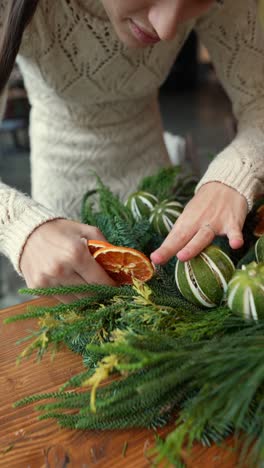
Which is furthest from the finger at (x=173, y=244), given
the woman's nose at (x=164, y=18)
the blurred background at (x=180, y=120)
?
the blurred background at (x=180, y=120)

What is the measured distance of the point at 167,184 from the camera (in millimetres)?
783

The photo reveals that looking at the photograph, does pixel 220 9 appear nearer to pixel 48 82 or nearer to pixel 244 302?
pixel 48 82

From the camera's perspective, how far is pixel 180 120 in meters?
4.41

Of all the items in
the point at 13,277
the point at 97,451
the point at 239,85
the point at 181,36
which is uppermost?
the point at 181,36

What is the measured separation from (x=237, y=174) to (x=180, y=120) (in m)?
3.88

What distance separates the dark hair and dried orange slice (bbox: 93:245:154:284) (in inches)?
13.2

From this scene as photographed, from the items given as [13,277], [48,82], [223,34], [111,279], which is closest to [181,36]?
[223,34]

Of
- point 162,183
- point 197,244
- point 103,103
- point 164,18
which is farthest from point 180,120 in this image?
point 197,244

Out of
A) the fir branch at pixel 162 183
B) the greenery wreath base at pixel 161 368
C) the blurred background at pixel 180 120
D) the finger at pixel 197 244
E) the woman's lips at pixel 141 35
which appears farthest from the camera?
the blurred background at pixel 180 120

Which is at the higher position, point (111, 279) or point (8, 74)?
point (8, 74)

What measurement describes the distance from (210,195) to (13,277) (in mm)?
1592

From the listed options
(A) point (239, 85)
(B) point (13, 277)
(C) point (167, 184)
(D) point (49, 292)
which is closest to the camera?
(D) point (49, 292)

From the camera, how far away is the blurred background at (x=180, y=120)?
6.92 feet

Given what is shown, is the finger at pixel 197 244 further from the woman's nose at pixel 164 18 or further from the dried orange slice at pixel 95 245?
the woman's nose at pixel 164 18
